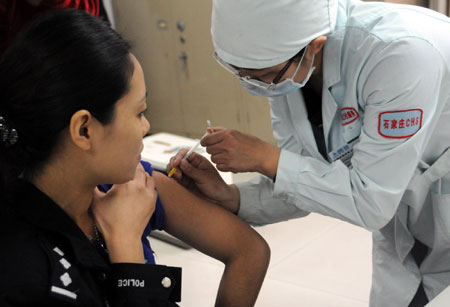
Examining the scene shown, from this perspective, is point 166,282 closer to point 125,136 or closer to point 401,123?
point 125,136

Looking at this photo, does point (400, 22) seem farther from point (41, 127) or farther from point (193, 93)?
point (193, 93)

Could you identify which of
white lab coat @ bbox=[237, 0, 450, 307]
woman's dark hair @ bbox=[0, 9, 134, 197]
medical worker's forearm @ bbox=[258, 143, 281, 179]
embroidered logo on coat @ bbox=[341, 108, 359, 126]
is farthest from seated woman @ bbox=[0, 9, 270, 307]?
embroidered logo on coat @ bbox=[341, 108, 359, 126]

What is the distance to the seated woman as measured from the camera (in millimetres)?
1088

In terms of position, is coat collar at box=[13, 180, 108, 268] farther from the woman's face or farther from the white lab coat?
the white lab coat

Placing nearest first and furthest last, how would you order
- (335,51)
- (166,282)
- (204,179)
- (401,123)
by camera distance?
(166,282)
(401,123)
(335,51)
(204,179)

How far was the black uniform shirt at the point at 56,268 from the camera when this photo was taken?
1.04 meters

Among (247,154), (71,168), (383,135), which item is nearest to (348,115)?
(383,135)

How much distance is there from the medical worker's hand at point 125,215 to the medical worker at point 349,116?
0.84 ft

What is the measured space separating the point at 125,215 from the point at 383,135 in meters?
0.63

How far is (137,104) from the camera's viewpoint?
1.22 meters

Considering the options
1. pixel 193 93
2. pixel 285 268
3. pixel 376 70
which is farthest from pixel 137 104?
pixel 193 93

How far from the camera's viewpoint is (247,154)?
56.3 inches

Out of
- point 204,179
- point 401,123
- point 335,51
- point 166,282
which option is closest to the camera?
point 166,282

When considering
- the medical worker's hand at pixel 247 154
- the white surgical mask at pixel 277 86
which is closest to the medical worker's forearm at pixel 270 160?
the medical worker's hand at pixel 247 154
